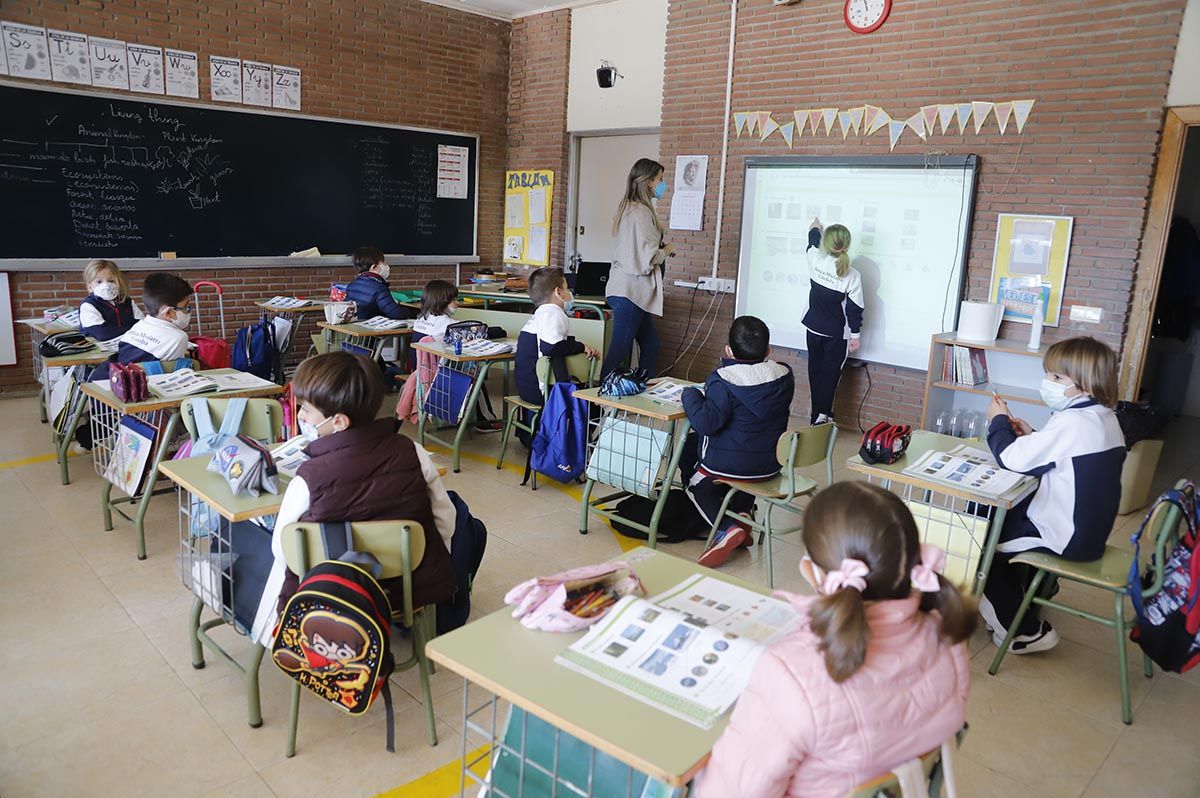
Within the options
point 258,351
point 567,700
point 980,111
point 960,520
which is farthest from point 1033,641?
point 258,351

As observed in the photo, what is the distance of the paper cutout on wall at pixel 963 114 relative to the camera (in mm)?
5480

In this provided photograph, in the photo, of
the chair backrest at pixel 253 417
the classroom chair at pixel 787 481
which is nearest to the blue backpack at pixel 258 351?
the chair backrest at pixel 253 417

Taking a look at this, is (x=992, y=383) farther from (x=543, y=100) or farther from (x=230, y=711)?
(x=543, y=100)

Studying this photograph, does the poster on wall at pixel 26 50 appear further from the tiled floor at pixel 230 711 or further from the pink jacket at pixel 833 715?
the pink jacket at pixel 833 715

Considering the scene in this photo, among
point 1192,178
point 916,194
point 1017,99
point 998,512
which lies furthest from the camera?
point 1192,178

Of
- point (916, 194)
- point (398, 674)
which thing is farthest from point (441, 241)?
point (398, 674)

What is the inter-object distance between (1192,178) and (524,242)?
6.14 meters

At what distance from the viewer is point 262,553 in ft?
8.14

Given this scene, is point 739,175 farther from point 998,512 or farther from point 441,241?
point 998,512

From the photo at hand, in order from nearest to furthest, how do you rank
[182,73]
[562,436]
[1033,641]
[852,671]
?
[852,671], [1033,641], [562,436], [182,73]

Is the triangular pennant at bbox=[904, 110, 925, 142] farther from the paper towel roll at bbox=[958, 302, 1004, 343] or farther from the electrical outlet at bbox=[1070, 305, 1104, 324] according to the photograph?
the electrical outlet at bbox=[1070, 305, 1104, 324]

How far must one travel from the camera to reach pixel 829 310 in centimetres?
596

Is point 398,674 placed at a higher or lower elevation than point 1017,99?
lower

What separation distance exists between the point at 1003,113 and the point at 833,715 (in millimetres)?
5189
